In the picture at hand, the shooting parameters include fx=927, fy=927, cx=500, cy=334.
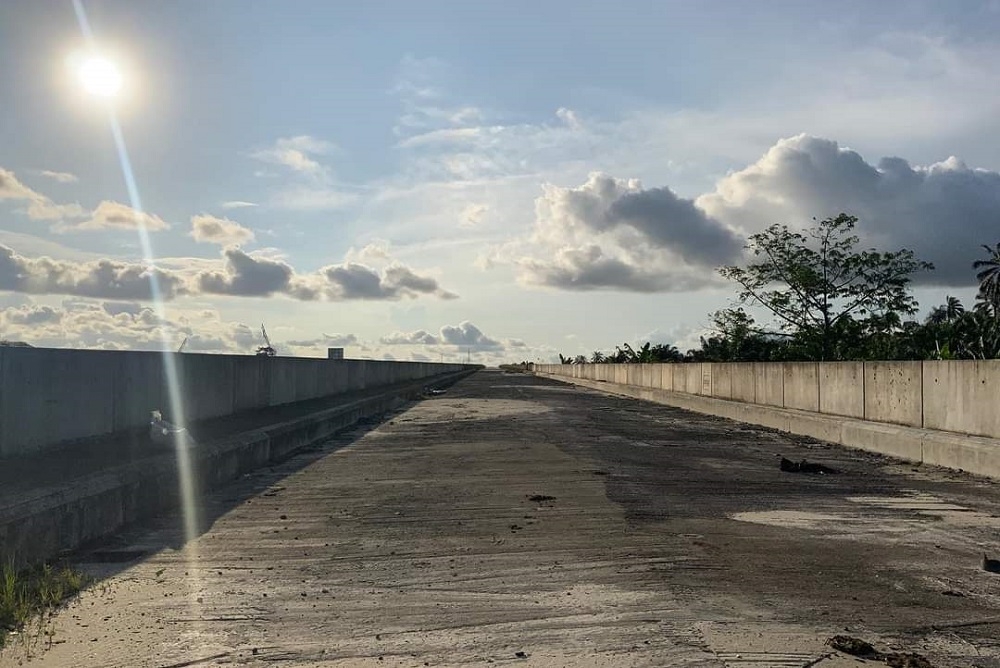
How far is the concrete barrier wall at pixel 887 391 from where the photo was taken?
1433 cm

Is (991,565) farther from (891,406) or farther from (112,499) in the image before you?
(891,406)

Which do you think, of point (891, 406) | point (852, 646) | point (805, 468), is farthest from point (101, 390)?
point (891, 406)

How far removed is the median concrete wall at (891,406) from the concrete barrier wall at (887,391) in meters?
0.02

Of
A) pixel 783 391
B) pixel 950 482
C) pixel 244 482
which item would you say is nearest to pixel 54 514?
pixel 244 482

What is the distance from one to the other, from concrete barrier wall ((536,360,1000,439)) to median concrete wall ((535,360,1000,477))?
15 mm

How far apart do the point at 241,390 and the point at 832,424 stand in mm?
12972

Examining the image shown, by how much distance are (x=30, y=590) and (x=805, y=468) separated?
10559 mm

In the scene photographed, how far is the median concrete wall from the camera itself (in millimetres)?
13953

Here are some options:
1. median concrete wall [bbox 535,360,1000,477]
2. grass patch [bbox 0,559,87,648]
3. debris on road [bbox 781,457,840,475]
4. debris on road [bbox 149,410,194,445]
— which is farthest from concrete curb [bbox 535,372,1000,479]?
grass patch [bbox 0,559,87,648]

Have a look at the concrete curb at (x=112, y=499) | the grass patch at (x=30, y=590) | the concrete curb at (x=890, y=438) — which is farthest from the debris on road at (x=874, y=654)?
the concrete curb at (x=890, y=438)

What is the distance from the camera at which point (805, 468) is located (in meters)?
13.6

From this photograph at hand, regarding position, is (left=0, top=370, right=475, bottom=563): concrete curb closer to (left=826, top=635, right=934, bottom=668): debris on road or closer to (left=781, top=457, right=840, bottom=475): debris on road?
(left=826, top=635, right=934, bottom=668): debris on road

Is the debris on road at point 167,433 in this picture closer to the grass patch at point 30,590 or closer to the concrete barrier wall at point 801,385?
the grass patch at point 30,590

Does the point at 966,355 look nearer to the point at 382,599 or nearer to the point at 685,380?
the point at 685,380
